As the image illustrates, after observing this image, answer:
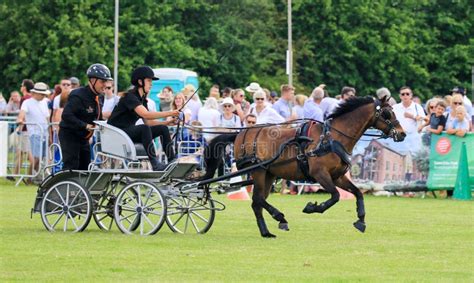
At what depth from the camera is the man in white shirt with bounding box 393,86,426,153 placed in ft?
83.4

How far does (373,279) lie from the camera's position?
40.1ft

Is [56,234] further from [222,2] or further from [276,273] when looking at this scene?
[222,2]

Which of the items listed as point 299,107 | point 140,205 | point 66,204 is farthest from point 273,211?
point 299,107

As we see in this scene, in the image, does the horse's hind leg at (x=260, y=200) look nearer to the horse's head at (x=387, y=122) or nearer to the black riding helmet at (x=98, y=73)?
the horse's head at (x=387, y=122)

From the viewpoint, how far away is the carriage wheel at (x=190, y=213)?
16906 millimetres

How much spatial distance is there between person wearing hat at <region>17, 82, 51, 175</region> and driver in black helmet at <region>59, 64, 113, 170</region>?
878 centimetres

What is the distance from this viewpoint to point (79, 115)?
1708 centimetres

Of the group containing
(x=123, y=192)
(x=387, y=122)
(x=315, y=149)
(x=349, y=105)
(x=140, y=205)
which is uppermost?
(x=349, y=105)

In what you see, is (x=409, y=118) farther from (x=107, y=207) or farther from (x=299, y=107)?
(x=107, y=207)

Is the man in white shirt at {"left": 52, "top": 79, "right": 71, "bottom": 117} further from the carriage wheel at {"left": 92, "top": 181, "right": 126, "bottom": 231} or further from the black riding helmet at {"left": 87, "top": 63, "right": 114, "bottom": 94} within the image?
the black riding helmet at {"left": 87, "top": 63, "right": 114, "bottom": 94}

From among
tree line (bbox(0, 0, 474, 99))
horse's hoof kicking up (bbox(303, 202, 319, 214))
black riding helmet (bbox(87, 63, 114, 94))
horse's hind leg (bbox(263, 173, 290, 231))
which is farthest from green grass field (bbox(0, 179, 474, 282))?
tree line (bbox(0, 0, 474, 99))

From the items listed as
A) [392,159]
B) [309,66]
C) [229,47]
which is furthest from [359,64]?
[392,159]

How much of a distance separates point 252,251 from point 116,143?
2733mm

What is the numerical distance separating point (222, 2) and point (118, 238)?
142 ft
